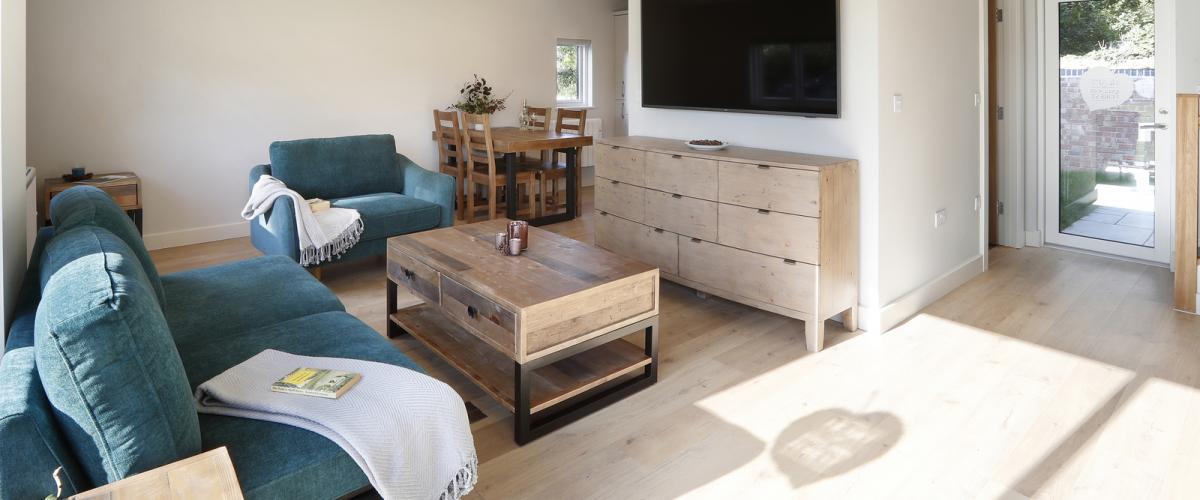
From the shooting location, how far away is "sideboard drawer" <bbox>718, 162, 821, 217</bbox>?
3.24m

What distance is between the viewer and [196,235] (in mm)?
5582

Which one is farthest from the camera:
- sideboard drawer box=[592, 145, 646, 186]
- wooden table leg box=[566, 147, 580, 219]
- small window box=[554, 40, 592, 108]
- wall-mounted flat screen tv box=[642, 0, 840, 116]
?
small window box=[554, 40, 592, 108]

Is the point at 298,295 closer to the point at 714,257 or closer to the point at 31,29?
the point at 714,257

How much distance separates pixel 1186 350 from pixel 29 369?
4.07 meters

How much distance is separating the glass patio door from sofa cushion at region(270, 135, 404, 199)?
4.40m

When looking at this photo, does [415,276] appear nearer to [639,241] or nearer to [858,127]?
[639,241]

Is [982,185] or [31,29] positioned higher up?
[31,29]

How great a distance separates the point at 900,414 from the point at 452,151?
479cm

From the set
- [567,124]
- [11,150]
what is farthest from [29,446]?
[567,124]

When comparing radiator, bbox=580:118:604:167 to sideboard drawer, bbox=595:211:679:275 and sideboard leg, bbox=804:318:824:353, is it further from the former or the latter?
sideboard leg, bbox=804:318:824:353

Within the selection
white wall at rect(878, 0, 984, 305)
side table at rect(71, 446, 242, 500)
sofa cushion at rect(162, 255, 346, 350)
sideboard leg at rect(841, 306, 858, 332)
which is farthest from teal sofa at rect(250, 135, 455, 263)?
side table at rect(71, 446, 242, 500)

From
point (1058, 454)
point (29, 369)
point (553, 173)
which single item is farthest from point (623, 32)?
point (29, 369)

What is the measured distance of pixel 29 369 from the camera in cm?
151

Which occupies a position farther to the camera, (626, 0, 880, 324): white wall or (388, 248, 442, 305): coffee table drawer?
(626, 0, 880, 324): white wall
